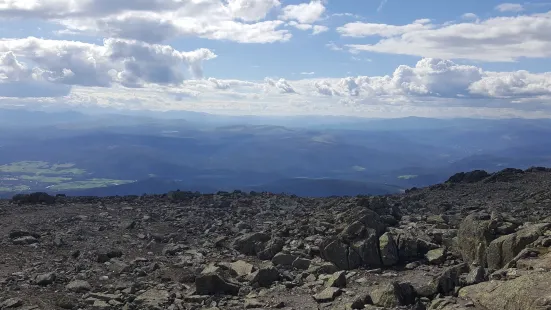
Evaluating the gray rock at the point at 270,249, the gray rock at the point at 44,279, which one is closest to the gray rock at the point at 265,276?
the gray rock at the point at 270,249

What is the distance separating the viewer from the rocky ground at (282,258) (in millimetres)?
15242

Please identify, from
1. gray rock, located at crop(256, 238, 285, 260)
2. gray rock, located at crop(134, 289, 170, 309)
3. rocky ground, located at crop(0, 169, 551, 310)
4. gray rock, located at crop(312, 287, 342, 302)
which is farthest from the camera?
gray rock, located at crop(256, 238, 285, 260)

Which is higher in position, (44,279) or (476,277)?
(476,277)

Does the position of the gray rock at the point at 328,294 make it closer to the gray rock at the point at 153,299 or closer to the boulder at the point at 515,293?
the boulder at the point at 515,293

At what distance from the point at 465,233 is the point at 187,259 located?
13.0 m

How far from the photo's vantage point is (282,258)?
21391 millimetres

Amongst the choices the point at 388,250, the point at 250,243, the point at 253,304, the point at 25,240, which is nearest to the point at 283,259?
the point at 250,243

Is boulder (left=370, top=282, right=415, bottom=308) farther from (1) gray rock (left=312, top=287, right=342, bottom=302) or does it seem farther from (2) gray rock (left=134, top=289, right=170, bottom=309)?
(2) gray rock (left=134, top=289, right=170, bottom=309)

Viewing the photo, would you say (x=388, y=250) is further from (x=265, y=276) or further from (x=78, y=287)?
(x=78, y=287)

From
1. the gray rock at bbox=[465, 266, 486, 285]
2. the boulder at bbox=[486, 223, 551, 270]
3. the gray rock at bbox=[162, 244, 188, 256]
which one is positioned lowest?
the gray rock at bbox=[162, 244, 188, 256]

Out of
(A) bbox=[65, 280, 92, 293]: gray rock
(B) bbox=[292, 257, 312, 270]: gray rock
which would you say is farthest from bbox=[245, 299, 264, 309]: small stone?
(A) bbox=[65, 280, 92, 293]: gray rock

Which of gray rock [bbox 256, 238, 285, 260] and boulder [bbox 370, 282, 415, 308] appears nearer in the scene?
boulder [bbox 370, 282, 415, 308]

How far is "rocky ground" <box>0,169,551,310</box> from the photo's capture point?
600 inches

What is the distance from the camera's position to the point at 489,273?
1552 centimetres
